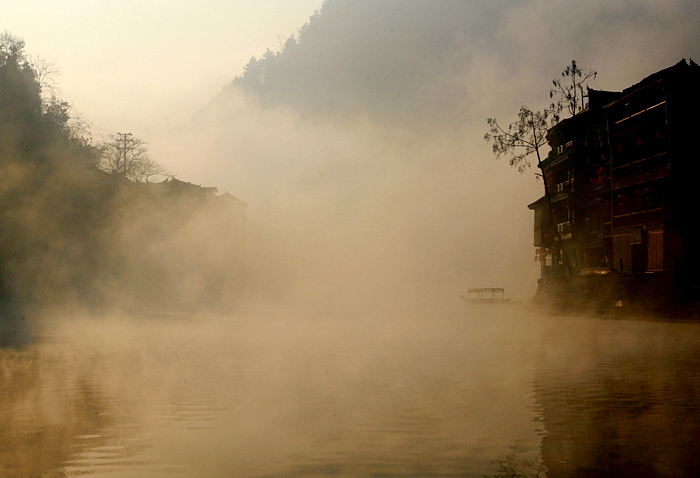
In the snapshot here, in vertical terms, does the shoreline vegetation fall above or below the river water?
above

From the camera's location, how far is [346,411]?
35.6 ft

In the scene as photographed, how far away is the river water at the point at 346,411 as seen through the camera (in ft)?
24.6

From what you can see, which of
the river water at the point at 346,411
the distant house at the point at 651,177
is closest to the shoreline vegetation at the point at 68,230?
the river water at the point at 346,411

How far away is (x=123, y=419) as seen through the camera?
10016 mm

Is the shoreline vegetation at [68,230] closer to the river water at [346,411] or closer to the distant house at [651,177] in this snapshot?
the river water at [346,411]

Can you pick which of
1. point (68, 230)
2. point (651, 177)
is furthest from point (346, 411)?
point (68, 230)

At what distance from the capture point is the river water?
7.50 metres

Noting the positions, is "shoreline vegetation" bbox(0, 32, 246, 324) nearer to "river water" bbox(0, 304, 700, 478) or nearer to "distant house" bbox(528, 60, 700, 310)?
"river water" bbox(0, 304, 700, 478)

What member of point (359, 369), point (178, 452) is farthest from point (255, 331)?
point (178, 452)

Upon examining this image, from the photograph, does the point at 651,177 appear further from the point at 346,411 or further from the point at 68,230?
the point at 346,411

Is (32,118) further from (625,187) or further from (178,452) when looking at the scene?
(178,452)

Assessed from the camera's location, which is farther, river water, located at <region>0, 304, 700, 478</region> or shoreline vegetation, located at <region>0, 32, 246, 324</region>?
shoreline vegetation, located at <region>0, 32, 246, 324</region>

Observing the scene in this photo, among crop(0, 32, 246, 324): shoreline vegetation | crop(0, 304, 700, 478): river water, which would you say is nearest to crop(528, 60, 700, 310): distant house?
crop(0, 304, 700, 478): river water

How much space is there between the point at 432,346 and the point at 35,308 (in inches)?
1064
